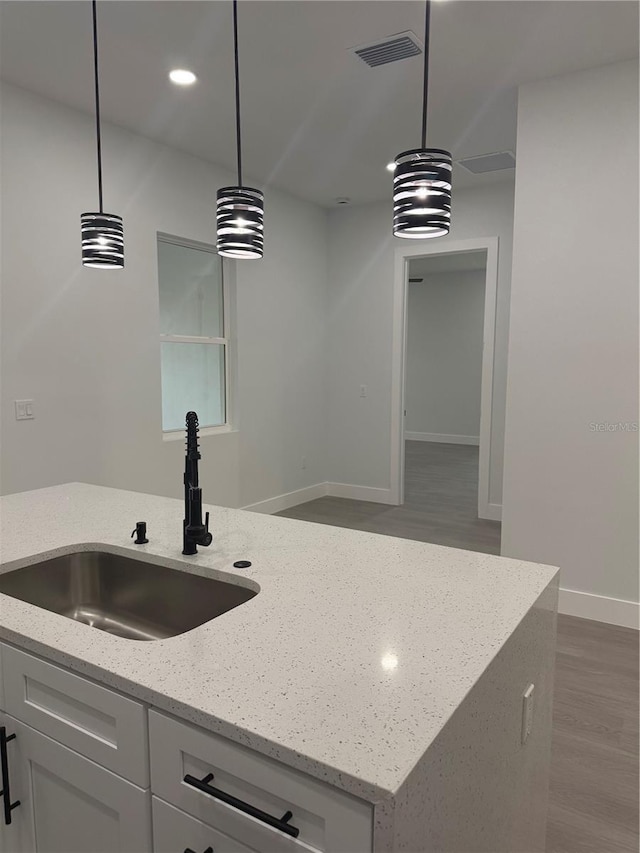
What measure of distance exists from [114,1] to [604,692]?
3611 mm

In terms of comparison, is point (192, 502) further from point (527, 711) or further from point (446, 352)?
point (446, 352)

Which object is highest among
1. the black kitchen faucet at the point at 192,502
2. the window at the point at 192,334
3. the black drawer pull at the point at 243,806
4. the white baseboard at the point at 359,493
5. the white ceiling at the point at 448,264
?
the white ceiling at the point at 448,264

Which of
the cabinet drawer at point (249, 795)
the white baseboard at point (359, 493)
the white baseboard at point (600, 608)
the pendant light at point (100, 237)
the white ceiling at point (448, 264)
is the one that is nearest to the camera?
the cabinet drawer at point (249, 795)

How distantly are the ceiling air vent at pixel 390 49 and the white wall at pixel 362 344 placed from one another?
8.41 ft

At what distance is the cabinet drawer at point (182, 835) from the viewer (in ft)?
3.21

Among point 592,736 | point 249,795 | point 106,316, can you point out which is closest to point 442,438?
point 106,316

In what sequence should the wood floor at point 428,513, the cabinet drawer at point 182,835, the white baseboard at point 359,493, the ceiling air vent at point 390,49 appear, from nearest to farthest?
1. the cabinet drawer at point 182,835
2. the ceiling air vent at point 390,49
3. the wood floor at point 428,513
4. the white baseboard at point 359,493

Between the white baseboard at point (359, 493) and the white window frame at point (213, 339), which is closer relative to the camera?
the white window frame at point (213, 339)

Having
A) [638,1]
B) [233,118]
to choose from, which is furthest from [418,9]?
[233,118]

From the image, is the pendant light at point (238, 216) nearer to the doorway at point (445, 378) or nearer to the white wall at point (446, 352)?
the doorway at point (445, 378)

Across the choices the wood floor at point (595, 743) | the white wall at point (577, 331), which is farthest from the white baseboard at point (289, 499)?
the wood floor at point (595, 743)

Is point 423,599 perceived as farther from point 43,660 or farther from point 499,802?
point 43,660

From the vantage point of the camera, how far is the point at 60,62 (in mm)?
3029

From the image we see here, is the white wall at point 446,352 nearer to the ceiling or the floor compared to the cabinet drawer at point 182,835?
nearer to the ceiling
